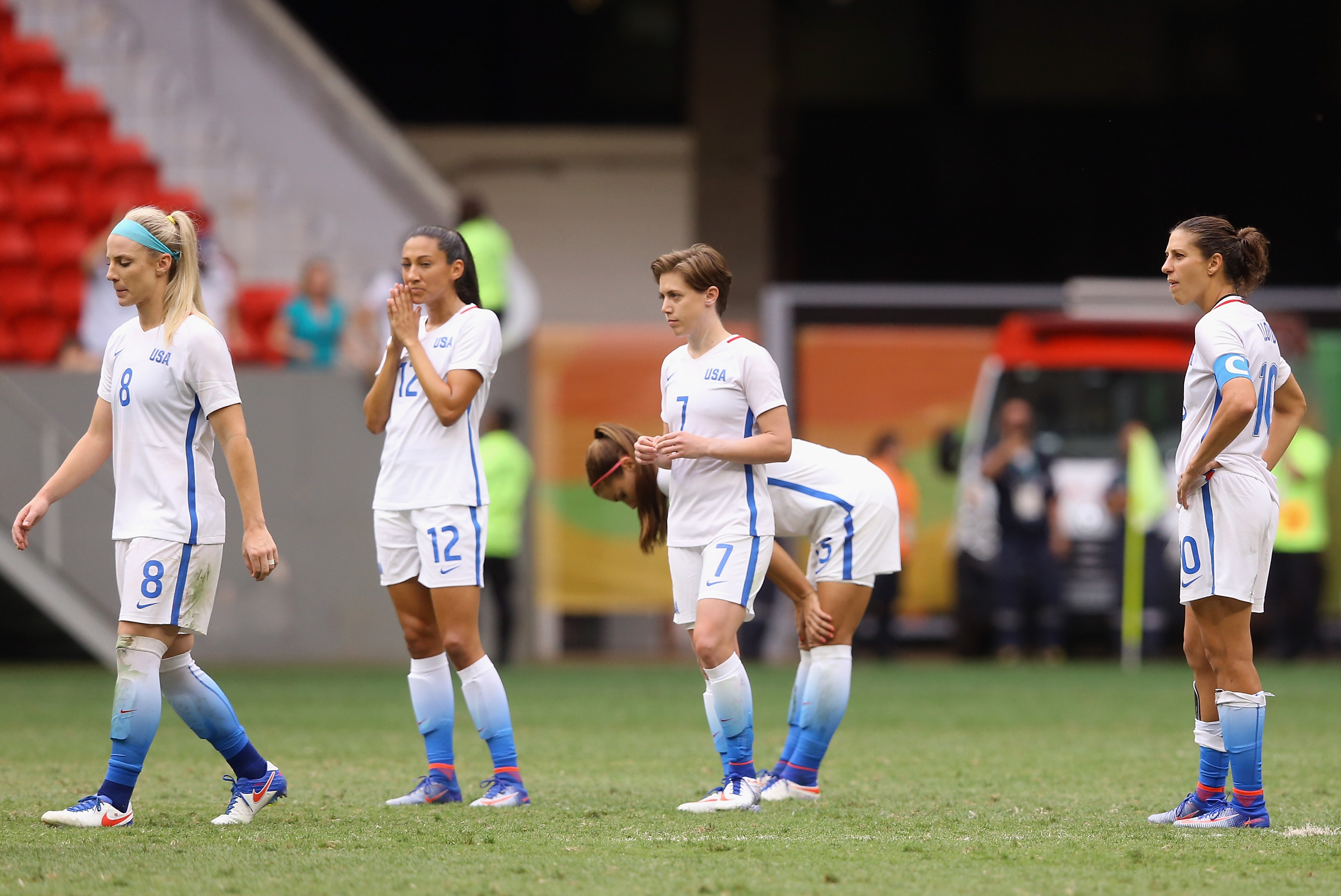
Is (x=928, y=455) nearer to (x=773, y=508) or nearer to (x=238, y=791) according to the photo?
(x=773, y=508)

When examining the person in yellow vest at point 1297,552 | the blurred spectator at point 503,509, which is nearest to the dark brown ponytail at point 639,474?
the blurred spectator at point 503,509

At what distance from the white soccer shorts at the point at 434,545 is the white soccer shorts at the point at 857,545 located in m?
1.30

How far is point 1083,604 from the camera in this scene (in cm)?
1617

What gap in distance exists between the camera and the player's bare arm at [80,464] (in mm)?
5914

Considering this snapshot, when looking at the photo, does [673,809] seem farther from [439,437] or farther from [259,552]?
[259,552]

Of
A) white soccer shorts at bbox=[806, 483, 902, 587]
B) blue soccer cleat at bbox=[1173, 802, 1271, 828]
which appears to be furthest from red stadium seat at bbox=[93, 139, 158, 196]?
blue soccer cleat at bbox=[1173, 802, 1271, 828]

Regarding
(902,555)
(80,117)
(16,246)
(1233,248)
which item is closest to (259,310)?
(16,246)

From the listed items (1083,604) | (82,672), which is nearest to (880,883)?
(82,672)

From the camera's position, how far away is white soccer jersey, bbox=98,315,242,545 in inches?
229

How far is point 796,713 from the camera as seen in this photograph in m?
6.75

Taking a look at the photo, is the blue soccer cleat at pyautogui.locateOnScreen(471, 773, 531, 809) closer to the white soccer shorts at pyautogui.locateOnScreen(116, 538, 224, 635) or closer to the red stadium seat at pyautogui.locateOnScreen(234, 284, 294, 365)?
the white soccer shorts at pyautogui.locateOnScreen(116, 538, 224, 635)

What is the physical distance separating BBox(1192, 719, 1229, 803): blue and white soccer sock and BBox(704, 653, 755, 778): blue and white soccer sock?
5.05ft

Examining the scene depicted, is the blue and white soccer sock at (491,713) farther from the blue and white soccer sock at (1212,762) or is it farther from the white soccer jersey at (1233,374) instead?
the white soccer jersey at (1233,374)

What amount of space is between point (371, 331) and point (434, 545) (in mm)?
8940
